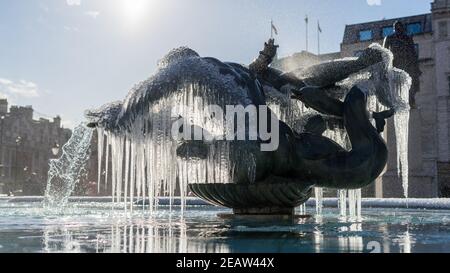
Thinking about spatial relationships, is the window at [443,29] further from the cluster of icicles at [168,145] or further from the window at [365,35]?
the cluster of icicles at [168,145]

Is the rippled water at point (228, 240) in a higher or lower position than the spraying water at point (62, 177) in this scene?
lower

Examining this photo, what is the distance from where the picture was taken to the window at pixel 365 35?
57.1 m

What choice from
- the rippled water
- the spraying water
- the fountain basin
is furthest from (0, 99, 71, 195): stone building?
the rippled water

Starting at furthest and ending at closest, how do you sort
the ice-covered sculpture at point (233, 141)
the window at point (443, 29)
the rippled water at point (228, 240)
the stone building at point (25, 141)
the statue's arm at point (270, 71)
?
the stone building at point (25, 141)
the window at point (443, 29)
the statue's arm at point (270, 71)
the ice-covered sculpture at point (233, 141)
the rippled water at point (228, 240)

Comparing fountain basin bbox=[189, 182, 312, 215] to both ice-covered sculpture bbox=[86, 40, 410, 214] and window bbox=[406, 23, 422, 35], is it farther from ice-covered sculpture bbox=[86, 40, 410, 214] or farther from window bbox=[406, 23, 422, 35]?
window bbox=[406, 23, 422, 35]

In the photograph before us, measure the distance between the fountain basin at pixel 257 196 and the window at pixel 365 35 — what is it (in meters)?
50.8

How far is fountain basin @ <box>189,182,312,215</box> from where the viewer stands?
29.6 ft

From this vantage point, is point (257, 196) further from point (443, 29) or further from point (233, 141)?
point (443, 29)

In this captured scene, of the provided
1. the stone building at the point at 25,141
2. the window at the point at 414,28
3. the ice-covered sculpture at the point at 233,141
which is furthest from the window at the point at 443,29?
the stone building at the point at 25,141

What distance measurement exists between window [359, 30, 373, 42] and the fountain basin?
50777mm

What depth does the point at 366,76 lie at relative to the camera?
10570mm

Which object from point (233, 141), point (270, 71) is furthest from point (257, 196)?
point (270, 71)

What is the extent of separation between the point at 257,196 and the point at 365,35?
2043 inches

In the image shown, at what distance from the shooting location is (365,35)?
5753 centimetres
